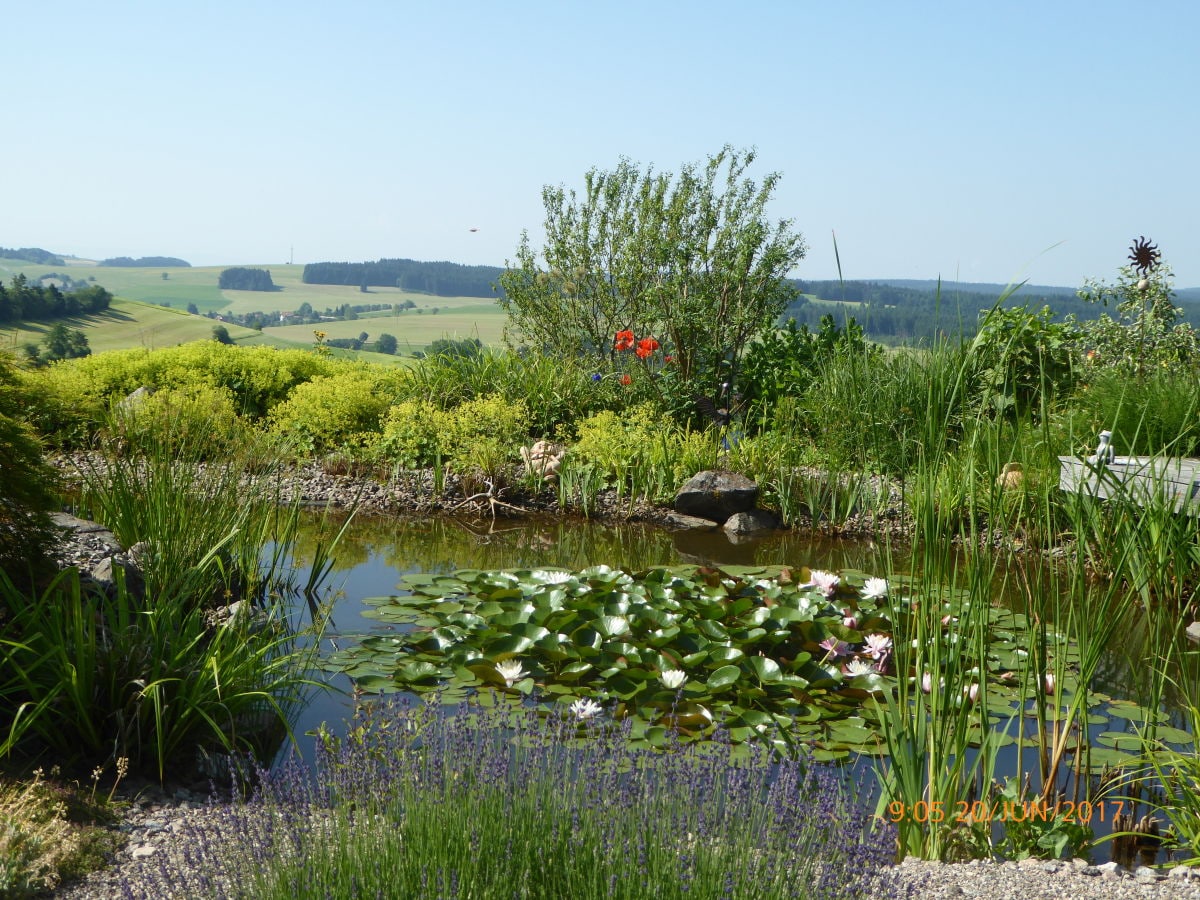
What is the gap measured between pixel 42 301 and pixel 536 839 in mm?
20167

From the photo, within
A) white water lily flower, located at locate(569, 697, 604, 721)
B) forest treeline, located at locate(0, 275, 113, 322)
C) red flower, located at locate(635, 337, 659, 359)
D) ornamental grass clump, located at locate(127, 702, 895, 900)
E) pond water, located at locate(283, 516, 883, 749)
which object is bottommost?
pond water, located at locate(283, 516, 883, 749)

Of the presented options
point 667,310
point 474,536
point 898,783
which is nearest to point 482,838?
point 898,783

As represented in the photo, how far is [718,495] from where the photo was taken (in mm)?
8289

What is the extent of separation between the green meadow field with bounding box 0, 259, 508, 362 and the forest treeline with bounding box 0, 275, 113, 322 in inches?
10.7

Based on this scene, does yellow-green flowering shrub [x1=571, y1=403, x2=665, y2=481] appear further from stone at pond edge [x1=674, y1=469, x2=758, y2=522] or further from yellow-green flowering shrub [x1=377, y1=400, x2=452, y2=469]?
yellow-green flowering shrub [x1=377, y1=400, x2=452, y2=469]

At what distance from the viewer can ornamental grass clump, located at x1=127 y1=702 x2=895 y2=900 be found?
78.2 inches

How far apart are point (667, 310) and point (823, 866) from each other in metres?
9.59

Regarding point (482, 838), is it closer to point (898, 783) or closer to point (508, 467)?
point (898, 783)

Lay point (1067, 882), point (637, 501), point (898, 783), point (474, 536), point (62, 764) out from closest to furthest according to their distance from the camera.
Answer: point (1067, 882) < point (898, 783) < point (62, 764) < point (474, 536) < point (637, 501)

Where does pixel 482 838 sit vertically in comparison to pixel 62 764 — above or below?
above

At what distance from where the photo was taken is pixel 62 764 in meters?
3.35

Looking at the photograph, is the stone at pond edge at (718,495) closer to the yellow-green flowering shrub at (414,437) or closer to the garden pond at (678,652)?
the garden pond at (678,652)

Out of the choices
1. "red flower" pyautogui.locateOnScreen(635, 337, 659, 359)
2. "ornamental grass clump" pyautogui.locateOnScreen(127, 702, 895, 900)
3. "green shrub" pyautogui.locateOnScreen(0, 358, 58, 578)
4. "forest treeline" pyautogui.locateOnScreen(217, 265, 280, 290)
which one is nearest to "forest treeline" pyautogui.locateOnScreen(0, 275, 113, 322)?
"red flower" pyautogui.locateOnScreen(635, 337, 659, 359)

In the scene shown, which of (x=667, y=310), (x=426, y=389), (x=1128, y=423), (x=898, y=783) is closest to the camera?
(x=898, y=783)
